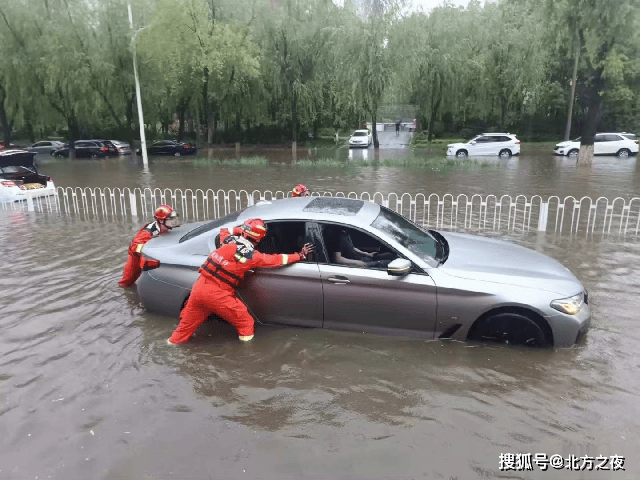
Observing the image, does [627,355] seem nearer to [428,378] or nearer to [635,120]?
[428,378]

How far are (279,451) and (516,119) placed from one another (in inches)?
1605

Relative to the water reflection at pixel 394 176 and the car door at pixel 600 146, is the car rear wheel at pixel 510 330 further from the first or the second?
the car door at pixel 600 146

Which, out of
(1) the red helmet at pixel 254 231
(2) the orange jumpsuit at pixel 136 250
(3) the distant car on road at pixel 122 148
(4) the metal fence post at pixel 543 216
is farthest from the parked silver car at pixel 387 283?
(3) the distant car on road at pixel 122 148

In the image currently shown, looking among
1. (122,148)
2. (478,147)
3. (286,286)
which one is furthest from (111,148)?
(286,286)

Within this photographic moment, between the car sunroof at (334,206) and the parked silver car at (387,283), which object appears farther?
the car sunroof at (334,206)

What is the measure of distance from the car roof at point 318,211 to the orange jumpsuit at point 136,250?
4.46 ft

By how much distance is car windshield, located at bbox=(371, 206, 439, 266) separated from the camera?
198 inches

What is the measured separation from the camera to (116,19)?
28359 millimetres

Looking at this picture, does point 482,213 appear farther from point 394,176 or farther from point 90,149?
point 90,149

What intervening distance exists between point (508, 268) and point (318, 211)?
199cm

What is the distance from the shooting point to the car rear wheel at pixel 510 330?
4.69m

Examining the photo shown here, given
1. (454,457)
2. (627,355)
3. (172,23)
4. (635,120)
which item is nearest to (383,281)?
(454,457)

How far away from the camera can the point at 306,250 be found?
16.3 ft

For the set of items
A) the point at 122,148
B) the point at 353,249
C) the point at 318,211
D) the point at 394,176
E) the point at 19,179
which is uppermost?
the point at 318,211
